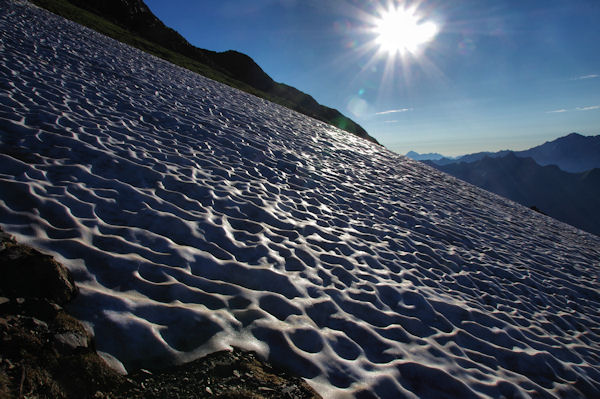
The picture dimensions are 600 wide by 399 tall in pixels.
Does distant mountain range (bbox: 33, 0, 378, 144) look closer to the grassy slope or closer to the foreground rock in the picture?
the grassy slope

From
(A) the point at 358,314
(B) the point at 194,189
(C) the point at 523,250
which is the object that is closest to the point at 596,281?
(C) the point at 523,250

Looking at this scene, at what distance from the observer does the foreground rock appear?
253cm

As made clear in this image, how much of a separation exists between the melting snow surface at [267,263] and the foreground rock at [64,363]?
0.20 meters

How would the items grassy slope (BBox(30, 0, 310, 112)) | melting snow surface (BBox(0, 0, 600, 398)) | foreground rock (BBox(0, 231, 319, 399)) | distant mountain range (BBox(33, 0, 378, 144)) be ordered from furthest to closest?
distant mountain range (BBox(33, 0, 378, 144)), grassy slope (BBox(30, 0, 310, 112)), melting snow surface (BBox(0, 0, 600, 398)), foreground rock (BBox(0, 231, 319, 399))

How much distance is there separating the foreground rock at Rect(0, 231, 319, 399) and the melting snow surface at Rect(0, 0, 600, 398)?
201 mm

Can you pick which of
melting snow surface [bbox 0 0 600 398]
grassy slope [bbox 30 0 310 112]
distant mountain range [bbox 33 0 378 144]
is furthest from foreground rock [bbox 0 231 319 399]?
distant mountain range [bbox 33 0 378 144]

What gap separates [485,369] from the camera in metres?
4.92

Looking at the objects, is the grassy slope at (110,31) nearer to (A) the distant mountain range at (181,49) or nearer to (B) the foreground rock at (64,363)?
(A) the distant mountain range at (181,49)

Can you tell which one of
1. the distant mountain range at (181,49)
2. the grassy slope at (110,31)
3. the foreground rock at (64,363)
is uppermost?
the distant mountain range at (181,49)

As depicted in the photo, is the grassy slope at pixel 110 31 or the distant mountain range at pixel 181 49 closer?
the grassy slope at pixel 110 31

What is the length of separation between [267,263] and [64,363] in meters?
3.29

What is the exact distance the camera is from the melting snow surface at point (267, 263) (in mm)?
3920

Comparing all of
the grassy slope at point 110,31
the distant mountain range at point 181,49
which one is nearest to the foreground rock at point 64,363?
the grassy slope at point 110,31

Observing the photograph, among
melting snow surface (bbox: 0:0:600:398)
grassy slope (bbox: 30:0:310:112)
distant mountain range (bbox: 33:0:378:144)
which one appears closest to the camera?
melting snow surface (bbox: 0:0:600:398)
